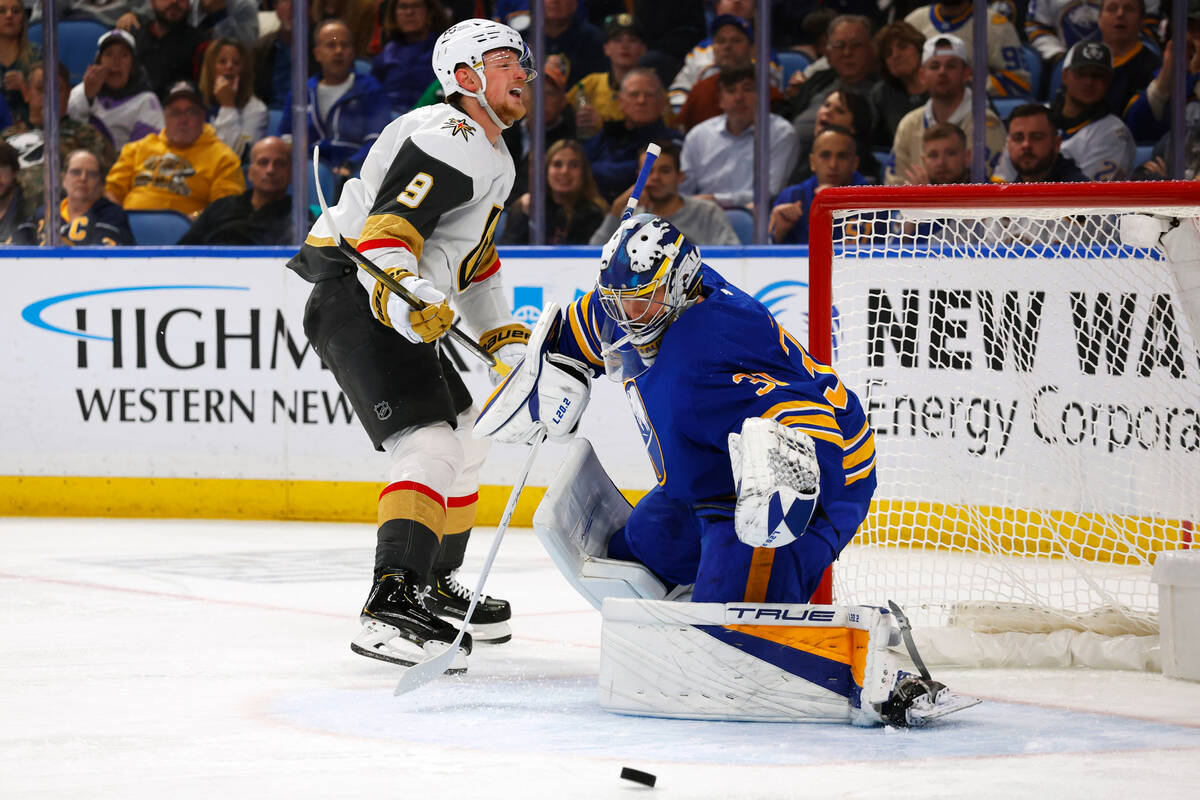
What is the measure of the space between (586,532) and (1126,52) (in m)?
3.77

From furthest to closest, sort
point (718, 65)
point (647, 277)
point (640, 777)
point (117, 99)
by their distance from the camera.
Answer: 1. point (117, 99)
2. point (718, 65)
3. point (647, 277)
4. point (640, 777)

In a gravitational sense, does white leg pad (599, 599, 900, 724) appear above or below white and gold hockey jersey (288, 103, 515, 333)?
below

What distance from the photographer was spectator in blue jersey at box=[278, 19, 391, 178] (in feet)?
20.7

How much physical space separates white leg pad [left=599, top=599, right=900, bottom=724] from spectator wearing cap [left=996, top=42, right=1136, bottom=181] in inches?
139

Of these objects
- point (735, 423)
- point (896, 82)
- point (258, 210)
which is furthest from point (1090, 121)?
point (735, 423)

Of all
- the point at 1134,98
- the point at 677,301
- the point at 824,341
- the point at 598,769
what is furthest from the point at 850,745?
the point at 1134,98

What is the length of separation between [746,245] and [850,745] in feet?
11.8

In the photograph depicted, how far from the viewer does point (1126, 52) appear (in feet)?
18.6

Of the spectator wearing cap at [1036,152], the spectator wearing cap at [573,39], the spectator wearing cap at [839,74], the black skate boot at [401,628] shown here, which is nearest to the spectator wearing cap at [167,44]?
the spectator wearing cap at [573,39]

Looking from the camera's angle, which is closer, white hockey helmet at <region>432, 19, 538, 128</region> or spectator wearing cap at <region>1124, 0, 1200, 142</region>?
white hockey helmet at <region>432, 19, 538, 128</region>

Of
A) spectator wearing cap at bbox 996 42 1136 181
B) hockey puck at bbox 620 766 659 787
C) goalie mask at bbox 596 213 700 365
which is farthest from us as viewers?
spectator wearing cap at bbox 996 42 1136 181

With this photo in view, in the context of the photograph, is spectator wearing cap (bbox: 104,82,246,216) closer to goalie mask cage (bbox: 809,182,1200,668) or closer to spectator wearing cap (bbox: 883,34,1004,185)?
spectator wearing cap (bbox: 883,34,1004,185)

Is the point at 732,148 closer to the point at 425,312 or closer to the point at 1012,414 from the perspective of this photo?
the point at 1012,414

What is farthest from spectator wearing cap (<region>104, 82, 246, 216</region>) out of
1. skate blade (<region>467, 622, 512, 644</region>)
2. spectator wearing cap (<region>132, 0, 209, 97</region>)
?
skate blade (<region>467, 622, 512, 644</region>)
